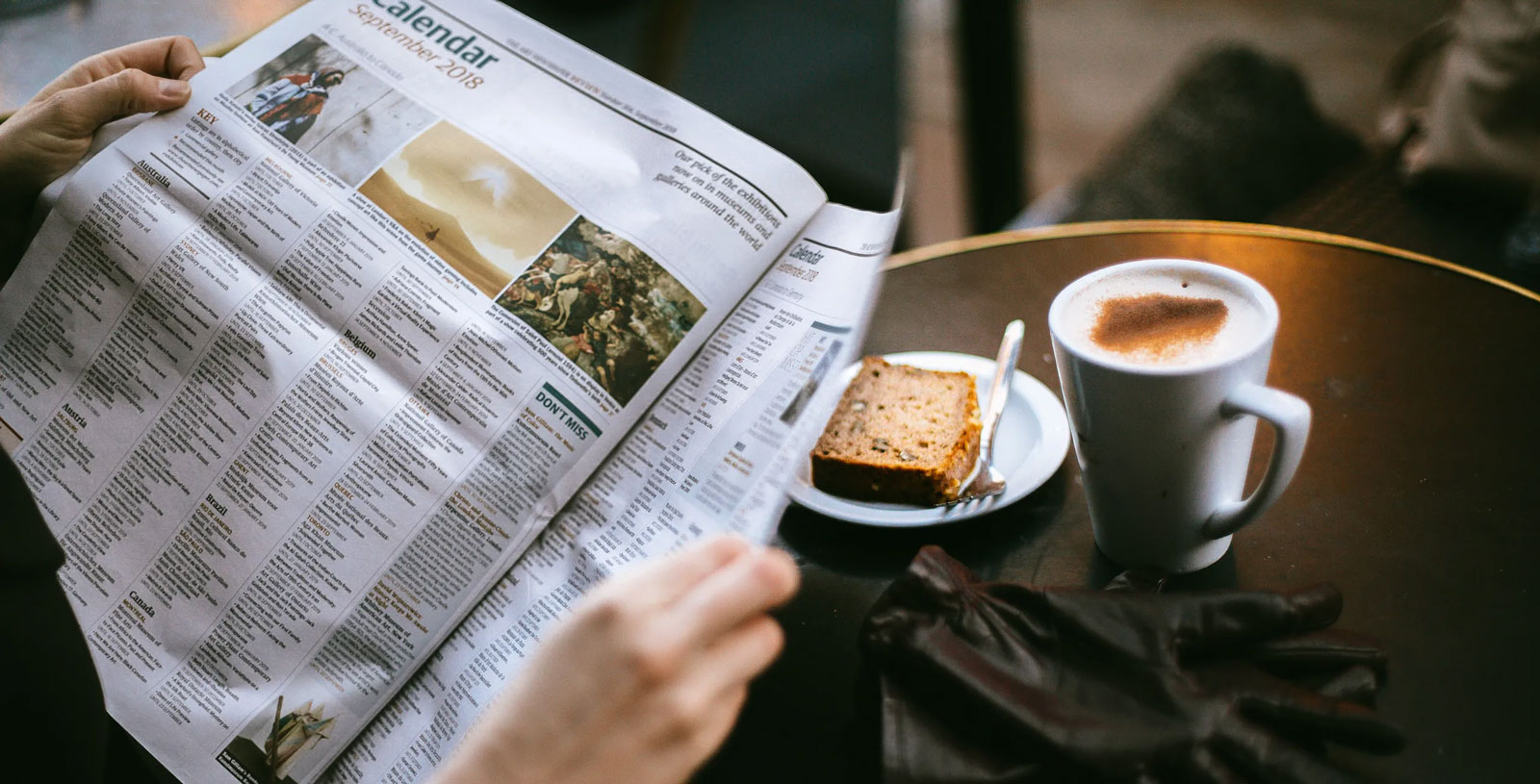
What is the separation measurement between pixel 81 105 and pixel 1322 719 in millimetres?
732

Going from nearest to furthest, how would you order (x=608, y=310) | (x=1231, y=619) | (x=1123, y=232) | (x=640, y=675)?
1. (x=640, y=675)
2. (x=1231, y=619)
3. (x=608, y=310)
4. (x=1123, y=232)

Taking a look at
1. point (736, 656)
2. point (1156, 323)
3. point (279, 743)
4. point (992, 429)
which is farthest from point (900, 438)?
point (279, 743)

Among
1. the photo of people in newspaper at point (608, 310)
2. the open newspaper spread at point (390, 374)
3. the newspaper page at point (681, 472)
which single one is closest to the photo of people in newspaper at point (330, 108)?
the open newspaper spread at point (390, 374)

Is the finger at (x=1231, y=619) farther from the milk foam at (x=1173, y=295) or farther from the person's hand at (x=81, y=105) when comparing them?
the person's hand at (x=81, y=105)

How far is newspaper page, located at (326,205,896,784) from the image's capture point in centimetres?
54

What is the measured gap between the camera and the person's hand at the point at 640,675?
390mm

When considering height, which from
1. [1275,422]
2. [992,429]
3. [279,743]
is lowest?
[279,743]

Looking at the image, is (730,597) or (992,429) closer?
(730,597)

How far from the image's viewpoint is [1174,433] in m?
0.52

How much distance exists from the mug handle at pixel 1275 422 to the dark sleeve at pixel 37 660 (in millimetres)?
550

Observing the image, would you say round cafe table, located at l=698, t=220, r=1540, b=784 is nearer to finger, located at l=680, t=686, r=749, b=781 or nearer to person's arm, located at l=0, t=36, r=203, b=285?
finger, located at l=680, t=686, r=749, b=781

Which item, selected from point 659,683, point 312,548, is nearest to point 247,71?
point 312,548

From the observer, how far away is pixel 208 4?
0.79 metres

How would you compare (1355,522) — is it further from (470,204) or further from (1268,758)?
(470,204)
